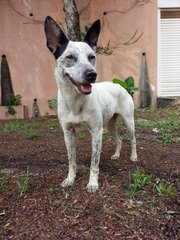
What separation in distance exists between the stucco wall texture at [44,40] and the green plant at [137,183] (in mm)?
5794

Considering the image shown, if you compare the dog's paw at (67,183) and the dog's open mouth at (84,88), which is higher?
the dog's open mouth at (84,88)

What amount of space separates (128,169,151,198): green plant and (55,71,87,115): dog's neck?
0.95 m

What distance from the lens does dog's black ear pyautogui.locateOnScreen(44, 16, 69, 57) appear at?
3.54 meters

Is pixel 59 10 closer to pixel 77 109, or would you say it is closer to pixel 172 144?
pixel 172 144

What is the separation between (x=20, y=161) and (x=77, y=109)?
1588 millimetres

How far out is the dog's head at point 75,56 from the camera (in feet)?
10.8

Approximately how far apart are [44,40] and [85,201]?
6544 millimetres

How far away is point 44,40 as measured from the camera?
31.1 feet

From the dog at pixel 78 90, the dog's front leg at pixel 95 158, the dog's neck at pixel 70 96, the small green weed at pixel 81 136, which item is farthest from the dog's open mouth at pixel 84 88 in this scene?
the small green weed at pixel 81 136

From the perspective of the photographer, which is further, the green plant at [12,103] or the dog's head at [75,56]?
the green plant at [12,103]

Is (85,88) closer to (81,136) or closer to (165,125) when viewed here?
(81,136)

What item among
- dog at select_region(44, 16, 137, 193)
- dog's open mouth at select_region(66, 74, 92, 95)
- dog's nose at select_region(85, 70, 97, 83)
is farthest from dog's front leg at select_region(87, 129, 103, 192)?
dog's nose at select_region(85, 70, 97, 83)

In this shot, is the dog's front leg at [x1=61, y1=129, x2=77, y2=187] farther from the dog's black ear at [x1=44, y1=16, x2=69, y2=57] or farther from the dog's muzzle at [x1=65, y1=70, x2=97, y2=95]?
the dog's black ear at [x1=44, y1=16, x2=69, y2=57]

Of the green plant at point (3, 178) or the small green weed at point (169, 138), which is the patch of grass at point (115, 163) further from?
the small green weed at point (169, 138)
